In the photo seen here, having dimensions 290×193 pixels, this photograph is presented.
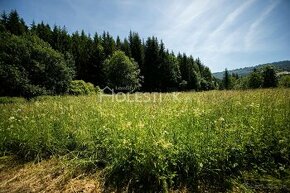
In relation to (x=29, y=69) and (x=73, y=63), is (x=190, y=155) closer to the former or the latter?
(x=29, y=69)

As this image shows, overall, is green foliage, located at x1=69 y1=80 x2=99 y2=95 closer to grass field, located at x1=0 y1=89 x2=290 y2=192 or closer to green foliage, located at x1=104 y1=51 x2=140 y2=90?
green foliage, located at x1=104 y1=51 x2=140 y2=90

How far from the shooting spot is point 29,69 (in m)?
29.3

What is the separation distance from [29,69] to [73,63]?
690 inches

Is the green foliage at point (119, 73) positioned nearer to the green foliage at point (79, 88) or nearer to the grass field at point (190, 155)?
the green foliage at point (79, 88)

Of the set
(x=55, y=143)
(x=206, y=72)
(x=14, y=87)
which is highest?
(x=206, y=72)

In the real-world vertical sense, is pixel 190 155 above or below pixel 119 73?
below

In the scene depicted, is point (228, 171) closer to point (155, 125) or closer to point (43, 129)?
point (155, 125)

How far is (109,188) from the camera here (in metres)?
3.66

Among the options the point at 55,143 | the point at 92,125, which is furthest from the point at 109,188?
the point at 55,143

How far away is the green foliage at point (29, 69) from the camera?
26.8 meters

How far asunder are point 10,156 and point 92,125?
206 cm

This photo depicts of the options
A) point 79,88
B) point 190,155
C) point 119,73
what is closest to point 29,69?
point 79,88

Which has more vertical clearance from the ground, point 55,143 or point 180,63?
point 180,63

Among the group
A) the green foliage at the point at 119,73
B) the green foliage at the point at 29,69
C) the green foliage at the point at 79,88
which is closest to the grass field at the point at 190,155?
the green foliage at the point at 29,69
